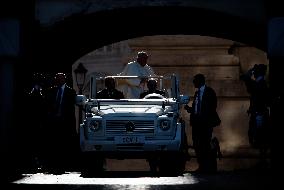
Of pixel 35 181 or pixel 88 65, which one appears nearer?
pixel 35 181

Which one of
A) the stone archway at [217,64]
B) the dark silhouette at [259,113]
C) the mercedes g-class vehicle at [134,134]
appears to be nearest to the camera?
the mercedes g-class vehicle at [134,134]

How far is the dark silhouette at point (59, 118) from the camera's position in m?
16.4

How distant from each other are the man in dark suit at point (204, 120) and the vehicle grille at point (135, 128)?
7.66 ft

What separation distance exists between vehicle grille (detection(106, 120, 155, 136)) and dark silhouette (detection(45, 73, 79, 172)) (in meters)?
2.29

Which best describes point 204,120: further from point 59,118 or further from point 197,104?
point 59,118

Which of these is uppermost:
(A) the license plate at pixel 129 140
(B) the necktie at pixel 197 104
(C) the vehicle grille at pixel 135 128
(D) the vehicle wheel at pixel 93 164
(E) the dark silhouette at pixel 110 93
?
(E) the dark silhouette at pixel 110 93

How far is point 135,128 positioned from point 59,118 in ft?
8.42

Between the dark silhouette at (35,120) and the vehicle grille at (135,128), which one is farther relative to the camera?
the dark silhouette at (35,120)

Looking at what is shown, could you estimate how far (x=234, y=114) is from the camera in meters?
24.5

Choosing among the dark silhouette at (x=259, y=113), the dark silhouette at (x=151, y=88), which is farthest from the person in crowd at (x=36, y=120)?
the dark silhouette at (x=259, y=113)

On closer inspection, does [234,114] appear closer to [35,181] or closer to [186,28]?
[186,28]

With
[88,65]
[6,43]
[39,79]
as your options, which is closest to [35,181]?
[39,79]

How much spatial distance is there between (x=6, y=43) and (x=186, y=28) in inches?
221

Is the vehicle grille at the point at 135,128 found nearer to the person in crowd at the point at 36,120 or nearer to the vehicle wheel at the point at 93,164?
the vehicle wheel at the point at 93,164
